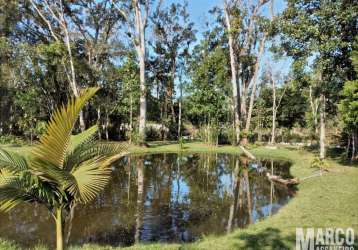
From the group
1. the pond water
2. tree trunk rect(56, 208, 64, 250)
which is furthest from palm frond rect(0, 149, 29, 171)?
the pond water

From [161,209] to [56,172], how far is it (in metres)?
4.80

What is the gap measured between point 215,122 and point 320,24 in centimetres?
1236

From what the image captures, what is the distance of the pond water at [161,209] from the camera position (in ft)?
19.7

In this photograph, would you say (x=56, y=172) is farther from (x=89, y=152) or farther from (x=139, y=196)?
(x=139, y=196)

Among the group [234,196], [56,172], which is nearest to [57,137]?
[56,172]

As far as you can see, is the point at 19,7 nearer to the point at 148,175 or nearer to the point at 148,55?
the point at 148,55

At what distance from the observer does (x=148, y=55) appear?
109 feet

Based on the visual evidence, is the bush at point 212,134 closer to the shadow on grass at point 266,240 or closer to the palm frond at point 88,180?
the shadow on grass at point 266,240

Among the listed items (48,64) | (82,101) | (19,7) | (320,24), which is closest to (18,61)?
(48,64)

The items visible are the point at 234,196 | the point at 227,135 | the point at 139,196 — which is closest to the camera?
the point at 139,196

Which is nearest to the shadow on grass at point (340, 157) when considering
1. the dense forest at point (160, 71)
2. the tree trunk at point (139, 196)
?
the dense forest at point (160, 71)

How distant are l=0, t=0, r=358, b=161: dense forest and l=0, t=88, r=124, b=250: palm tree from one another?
506 inches

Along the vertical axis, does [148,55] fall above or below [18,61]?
above
